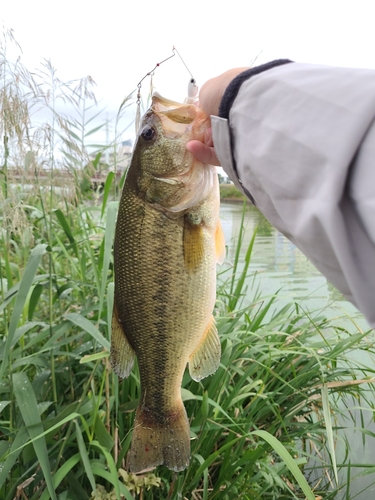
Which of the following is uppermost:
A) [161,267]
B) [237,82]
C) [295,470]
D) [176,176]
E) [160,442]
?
[237,82]

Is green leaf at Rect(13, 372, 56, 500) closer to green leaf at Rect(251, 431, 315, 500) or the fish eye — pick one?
green leaf at Rect(251, 431, 315, 500)

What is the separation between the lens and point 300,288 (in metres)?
5.58

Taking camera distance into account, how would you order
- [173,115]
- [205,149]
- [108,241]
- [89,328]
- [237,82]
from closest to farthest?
[237,82] < [205,149] < [173,115] < [89,328] < [108,241]

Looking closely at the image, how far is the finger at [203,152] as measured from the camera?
4.36 ft

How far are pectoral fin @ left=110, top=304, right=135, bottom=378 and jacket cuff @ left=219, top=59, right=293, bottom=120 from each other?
0.82 meters

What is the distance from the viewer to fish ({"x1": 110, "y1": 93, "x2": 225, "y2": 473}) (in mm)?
1482

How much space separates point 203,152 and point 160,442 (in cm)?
104

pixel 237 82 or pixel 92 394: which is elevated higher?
pixel 237 82

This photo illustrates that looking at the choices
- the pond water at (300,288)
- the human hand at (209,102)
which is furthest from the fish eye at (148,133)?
the pond water at (300,288)

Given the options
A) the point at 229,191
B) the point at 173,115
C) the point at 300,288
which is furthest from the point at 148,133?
the point at 229,191

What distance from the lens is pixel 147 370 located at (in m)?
1.55

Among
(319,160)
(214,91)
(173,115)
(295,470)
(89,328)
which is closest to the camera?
(319,160)

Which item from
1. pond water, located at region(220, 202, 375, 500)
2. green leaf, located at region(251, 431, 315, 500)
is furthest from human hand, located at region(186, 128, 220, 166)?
pond water, located at region(220, 202, 375, 500)

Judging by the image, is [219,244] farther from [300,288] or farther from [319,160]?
[300,288]
